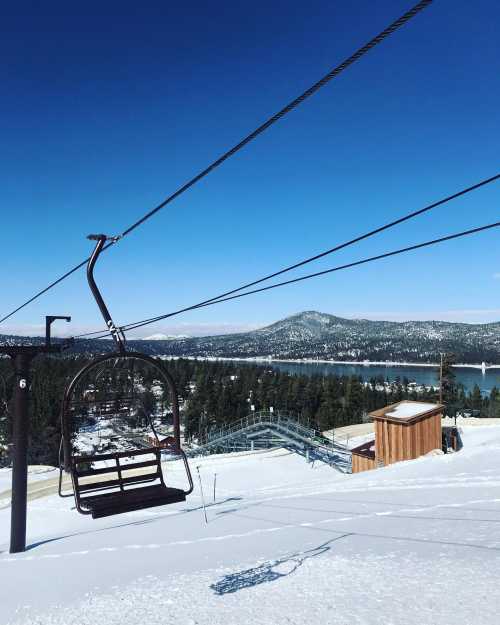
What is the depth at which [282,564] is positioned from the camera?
23.6 ft

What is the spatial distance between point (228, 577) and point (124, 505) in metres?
1.71

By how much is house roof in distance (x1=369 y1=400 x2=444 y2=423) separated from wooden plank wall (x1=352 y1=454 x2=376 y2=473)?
234 centimetres

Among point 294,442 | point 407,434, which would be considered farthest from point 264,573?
point 294,442

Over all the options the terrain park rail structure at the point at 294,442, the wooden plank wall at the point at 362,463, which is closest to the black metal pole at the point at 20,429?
the wooden plank wall at the point at 362,463

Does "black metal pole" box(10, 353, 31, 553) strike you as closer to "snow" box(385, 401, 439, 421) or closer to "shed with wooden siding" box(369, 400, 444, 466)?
"shed with wooden siding" box(369, 400, 444, 466)

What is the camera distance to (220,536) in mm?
9719

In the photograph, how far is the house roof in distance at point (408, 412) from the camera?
933 inches

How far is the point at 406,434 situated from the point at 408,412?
1.56m

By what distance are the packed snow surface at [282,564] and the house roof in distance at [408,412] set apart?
9802mm

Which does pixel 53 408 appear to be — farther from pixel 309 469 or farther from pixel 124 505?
pixel 124 505

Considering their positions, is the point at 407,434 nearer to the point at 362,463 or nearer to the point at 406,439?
the point at 406,439

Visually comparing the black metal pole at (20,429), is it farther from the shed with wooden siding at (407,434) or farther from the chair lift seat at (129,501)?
the shed with wooden siding at (407,434)

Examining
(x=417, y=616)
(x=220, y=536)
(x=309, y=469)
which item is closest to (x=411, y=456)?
(x=309, y=469)

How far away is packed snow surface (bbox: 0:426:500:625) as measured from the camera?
5.57 meters
